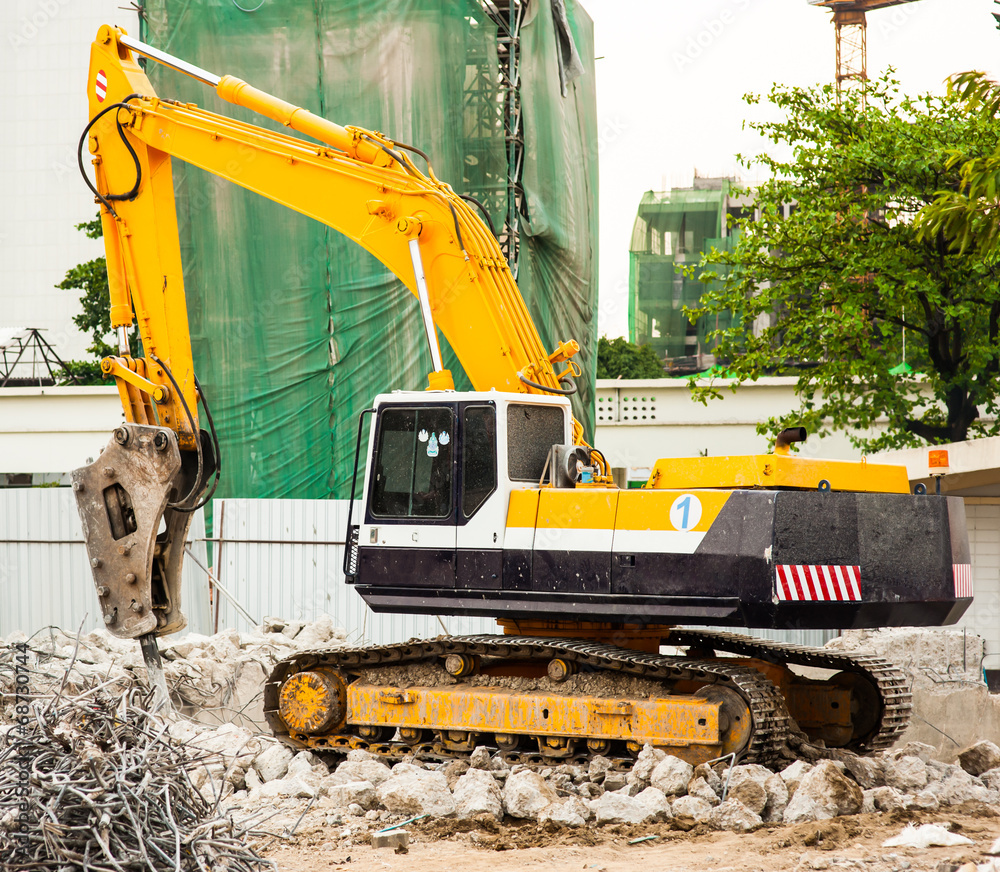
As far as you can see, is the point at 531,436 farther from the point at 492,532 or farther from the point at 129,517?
the point at 129,517

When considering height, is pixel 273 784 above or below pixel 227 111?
below

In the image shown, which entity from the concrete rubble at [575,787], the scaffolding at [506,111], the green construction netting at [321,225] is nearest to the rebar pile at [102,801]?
the concrete rubble at [575,787]

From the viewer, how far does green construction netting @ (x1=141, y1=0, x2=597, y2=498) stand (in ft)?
55.0

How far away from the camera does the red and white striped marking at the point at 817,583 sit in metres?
7.98

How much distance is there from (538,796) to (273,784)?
1.90 m

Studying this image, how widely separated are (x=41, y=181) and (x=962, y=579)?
148 ft

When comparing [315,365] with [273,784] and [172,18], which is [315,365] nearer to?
[172,18]

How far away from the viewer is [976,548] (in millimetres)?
16094

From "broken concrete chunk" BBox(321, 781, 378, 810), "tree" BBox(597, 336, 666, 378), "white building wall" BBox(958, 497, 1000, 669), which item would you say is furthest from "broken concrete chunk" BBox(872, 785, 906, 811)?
"tree" BBox(597, 336, 666, 378)

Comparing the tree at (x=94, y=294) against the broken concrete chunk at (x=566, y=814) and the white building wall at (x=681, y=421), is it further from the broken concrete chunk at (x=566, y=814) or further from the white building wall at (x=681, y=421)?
the broken concrete chunk at (x=566, y=814)

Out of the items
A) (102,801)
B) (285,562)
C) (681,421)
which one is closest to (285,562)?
(285,562)

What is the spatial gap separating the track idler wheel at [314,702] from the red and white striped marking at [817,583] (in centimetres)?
375

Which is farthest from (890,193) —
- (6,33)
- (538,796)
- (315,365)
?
(6,33)

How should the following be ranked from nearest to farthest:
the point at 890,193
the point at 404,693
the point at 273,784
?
the point at 273,784
the point at 404,693
the point at 890,193
